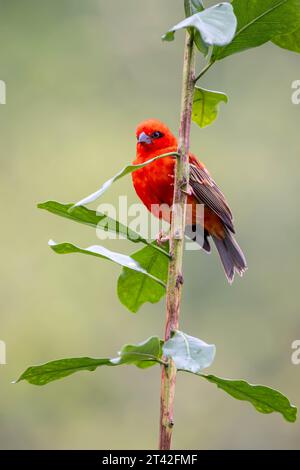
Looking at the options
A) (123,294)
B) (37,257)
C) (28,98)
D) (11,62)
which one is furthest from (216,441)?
(123,294)

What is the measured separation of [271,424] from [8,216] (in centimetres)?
324

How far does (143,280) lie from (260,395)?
55 cm

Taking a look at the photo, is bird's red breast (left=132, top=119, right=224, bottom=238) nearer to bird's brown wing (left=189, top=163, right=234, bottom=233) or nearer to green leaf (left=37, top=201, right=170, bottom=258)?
bird's brown wing (left=189, top=163, right=234, bottom=233)

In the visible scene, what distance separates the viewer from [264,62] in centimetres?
948

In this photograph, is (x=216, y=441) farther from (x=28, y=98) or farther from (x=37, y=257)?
(x=28, y=98)

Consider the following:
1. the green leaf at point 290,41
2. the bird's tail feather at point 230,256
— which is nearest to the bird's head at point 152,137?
the bird's tail feather at point 230,256

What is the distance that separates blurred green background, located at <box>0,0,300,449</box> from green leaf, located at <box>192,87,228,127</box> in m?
4.63

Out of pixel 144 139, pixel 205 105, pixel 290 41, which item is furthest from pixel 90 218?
pixel 144 139

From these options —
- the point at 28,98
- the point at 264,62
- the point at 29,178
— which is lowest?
the point at 29,178

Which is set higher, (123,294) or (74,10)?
(74,10)

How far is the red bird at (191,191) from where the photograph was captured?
4.12m

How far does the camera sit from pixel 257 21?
6.79ft

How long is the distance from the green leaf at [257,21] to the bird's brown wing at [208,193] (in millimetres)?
1956

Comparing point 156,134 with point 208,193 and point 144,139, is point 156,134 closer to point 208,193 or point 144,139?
point 144,139
